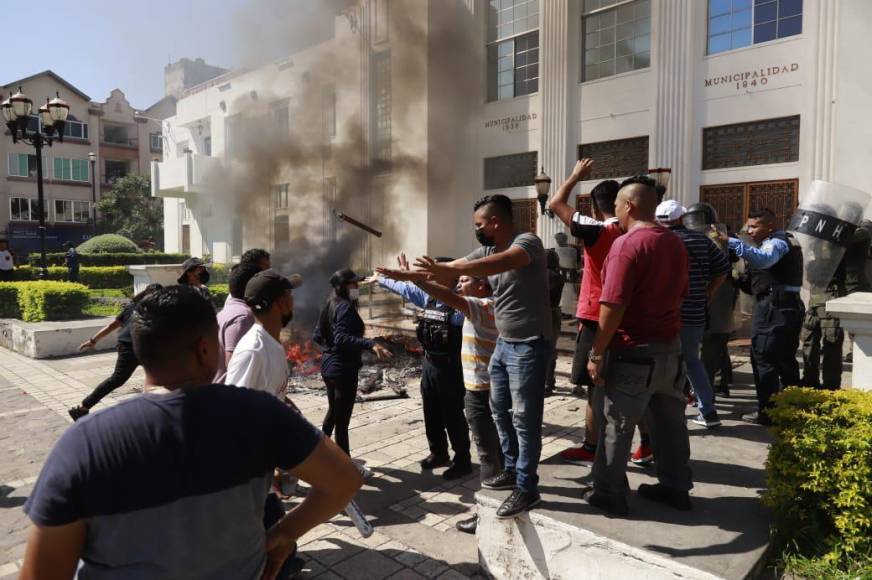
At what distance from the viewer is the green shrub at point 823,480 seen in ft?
8.57

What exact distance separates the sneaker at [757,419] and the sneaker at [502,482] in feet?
8.33

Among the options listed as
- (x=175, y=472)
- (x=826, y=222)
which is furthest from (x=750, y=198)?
(x=175, y=472)

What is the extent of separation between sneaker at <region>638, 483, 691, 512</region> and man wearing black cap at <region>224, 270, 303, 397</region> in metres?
1.98

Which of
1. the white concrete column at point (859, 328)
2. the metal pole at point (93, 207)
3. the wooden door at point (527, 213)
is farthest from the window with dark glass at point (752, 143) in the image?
the metal pole at point (93, 207)

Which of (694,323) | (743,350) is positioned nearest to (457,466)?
(694,323)

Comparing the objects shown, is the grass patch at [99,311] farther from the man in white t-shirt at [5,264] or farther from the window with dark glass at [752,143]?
the window with dark glass at [752,143]

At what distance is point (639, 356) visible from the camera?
2852mm

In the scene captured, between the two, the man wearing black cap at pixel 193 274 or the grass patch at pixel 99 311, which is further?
the grass patch at pixel 99 311

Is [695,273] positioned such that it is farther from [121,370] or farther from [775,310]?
[121,370]

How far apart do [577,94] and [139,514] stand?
42.9 ft

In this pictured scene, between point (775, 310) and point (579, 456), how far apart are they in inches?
86.1

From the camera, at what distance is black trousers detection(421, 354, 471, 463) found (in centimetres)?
428

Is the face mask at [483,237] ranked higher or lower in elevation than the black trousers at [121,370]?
higher

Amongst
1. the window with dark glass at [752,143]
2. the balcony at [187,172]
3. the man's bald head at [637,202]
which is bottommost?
the man's bald head at [637,202]
